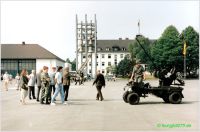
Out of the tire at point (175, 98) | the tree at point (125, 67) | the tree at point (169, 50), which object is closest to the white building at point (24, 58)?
the tree at point (125, 67)

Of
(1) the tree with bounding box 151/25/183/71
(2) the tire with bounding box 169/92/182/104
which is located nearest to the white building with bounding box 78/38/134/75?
(1) the tree with bounding box 151/25/183/71

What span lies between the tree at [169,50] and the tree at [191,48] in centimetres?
142

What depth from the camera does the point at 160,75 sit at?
18.9m

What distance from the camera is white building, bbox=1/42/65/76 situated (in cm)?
11775

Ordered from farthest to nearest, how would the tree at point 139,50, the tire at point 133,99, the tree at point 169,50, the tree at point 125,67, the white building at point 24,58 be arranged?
the tree at point 139,50
the white building at point 24,58
the tree at point 125,67
the tree at point 169,50
the tire at point 133,99

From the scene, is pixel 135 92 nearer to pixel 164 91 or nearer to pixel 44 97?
pixel 164 91

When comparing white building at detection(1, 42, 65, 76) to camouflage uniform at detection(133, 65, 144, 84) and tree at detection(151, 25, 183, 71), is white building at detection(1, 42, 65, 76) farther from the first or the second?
camouflage uniform at detection(133, 65, 144, 84)

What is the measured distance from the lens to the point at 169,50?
278 feet

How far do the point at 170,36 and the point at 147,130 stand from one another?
256 feet

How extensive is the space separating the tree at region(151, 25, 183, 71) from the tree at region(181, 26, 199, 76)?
1417 millimetres

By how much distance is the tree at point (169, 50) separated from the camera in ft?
273

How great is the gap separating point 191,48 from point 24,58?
52907 mm

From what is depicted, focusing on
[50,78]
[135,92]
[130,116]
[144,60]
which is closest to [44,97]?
[50,78]

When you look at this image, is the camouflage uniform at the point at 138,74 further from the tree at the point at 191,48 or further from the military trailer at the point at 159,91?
the tree at the point at 191,48
